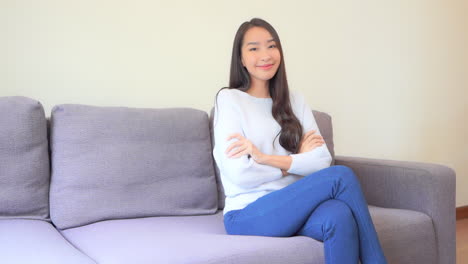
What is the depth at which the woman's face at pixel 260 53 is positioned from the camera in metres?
1.94

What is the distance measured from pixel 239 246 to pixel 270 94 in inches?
29.3

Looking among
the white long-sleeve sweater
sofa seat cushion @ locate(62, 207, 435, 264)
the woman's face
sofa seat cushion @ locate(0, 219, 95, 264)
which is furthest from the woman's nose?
sofa seat cushion @ locate(0, 219, 95, 264)

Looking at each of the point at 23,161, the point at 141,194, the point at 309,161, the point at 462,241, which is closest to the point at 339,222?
the point at 309,161

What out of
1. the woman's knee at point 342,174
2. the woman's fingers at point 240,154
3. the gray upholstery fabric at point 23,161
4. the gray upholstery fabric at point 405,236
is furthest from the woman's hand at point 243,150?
the gray upholstery fabric at point 23,161

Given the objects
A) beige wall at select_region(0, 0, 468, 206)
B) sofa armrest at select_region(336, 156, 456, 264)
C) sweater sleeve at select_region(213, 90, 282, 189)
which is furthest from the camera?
beige wall at select_region(0, 0, 468, 206)

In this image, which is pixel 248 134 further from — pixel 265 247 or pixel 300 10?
pixel 300 10

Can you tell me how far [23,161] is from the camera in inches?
70.9

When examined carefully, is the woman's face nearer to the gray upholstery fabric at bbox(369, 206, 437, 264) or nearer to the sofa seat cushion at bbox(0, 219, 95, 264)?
the gray upholstery fabric at bbox(369, 206, 437, 264)

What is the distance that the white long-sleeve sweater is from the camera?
1.77 metres

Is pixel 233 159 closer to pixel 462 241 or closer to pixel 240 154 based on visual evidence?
pixel 240 154

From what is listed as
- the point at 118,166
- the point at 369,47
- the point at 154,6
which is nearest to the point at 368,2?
the point at 369,47

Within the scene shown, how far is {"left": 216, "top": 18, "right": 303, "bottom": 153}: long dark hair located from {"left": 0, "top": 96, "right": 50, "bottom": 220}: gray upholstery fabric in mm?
746

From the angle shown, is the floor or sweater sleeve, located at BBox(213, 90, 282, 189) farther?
the floor

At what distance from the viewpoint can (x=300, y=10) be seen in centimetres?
296
